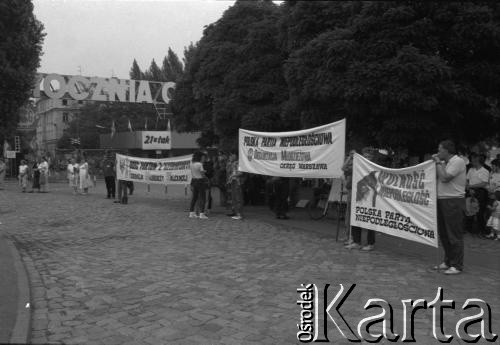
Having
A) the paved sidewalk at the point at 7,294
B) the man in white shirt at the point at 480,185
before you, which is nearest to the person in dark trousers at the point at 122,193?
the paved sidewalk at the point at 7,294

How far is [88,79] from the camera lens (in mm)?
42375

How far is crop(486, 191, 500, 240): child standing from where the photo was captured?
36.0 feet

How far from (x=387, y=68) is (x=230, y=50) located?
7.04m

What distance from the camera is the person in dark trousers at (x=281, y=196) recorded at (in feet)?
46.7

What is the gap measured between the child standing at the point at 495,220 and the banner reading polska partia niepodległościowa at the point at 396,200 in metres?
3.29

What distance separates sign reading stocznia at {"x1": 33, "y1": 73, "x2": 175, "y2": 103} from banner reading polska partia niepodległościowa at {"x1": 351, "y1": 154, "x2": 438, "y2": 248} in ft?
102

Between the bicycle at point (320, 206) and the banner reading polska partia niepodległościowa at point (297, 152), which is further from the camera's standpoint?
the bicycle at point (320, 206)

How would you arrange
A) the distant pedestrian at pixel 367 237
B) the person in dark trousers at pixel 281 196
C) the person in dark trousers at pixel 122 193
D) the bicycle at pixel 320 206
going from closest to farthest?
the distant pedestrian at pixel 367 237 < the person in dark trousers at pixel 281 196 < the bicycle at pixel 320 206 < the person in dark trousers at pixel 122 193

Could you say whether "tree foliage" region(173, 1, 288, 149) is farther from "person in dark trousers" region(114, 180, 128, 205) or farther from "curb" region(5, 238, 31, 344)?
"curb" region(5, 238, 31, 344)

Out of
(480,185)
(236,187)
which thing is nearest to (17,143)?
(236,187)

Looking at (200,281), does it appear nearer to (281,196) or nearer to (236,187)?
(236,187)

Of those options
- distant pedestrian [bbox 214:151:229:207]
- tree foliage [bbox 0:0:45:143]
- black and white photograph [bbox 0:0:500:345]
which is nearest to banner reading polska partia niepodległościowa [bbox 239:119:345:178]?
black and white photograph [bbox 0:0:500:345]

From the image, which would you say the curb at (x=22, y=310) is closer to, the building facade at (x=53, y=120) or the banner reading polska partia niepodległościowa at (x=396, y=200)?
the banner reading polska partia niepodległościowa at (x=396, y=200)

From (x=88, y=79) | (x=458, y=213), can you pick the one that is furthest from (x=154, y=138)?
(x=458, y=213)
